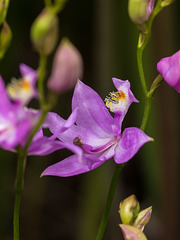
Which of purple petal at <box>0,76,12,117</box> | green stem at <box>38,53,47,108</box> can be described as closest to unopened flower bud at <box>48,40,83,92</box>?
green stem at <box>38,53,47,108</box>

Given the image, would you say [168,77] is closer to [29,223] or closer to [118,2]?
[118,2]

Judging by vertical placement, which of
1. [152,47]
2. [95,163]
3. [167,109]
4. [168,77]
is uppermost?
[168,77]

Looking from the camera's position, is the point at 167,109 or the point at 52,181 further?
the point at 52,181

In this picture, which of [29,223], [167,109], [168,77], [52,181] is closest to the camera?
[168,77]

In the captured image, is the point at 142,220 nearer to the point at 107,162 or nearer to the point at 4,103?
the point at 4,103

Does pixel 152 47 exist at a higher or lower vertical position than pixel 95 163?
lower

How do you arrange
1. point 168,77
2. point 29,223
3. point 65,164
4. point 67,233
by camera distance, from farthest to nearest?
point 67,233 < point 29,223 < point 65,164 < point 168,77

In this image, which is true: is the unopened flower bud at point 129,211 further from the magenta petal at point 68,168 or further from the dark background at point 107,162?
the dark background at point 107,162

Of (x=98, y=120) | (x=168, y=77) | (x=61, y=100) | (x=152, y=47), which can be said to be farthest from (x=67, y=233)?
(x=168, y=77)
